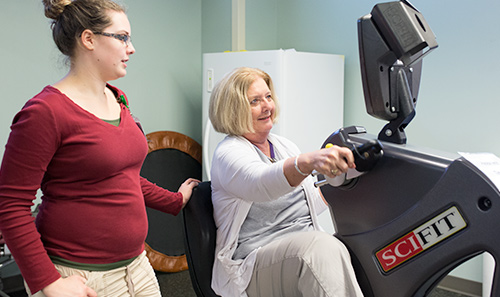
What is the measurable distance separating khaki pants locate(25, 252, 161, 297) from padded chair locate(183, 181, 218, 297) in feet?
0.95

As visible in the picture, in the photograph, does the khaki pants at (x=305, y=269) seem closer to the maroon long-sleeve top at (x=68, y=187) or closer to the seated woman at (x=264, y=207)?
the seated woman at (x=264, y=207)

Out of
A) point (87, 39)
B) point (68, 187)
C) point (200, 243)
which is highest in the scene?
point (87, 39)

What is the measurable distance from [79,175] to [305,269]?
2.21ft

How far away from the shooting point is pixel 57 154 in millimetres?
1205

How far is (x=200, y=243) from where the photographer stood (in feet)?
5.58

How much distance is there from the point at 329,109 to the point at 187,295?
156cm

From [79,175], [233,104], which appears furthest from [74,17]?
[233,104]

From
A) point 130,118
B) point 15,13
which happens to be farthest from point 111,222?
point 15,13

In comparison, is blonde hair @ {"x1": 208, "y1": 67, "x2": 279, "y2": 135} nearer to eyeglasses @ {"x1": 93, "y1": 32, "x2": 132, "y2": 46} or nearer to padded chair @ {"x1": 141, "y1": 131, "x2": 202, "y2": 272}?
eyeglasses @ {"x1": 93, "y1": 32, "x2": 132, "y2": 46}

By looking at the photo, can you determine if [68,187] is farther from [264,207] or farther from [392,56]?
[392,56]

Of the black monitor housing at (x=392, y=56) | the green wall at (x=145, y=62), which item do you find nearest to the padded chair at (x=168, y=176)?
the green wall at (x=145, y=62)

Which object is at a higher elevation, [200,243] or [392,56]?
[392,56]

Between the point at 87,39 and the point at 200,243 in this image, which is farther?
the point at 200,243

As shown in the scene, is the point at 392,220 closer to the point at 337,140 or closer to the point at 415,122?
the point at 337,140
